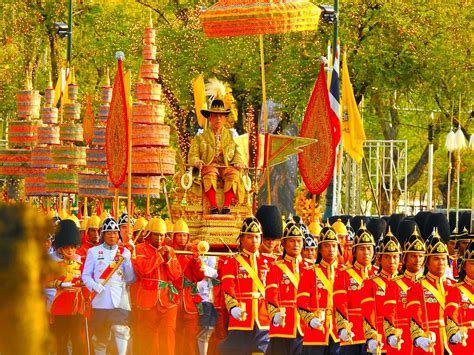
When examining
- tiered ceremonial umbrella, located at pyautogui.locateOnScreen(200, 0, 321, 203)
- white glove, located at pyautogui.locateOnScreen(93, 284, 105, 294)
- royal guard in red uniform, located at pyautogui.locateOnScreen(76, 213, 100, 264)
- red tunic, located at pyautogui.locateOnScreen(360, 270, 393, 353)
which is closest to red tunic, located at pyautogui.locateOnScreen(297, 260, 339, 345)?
red tunic, located at pyautogui.locateOnScreen(360, 270, 393, 353)

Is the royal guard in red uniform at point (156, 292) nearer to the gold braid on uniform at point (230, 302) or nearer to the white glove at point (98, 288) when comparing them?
the white glove at point (98, 288)

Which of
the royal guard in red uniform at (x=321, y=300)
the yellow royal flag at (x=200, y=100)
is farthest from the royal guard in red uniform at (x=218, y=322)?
the yellow royal flag at (x=200, y=100)

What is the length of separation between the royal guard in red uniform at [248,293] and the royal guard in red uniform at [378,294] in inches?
33.7

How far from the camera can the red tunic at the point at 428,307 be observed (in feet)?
32.4

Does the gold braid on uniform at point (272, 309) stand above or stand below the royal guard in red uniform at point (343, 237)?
below

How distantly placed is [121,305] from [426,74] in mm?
17086

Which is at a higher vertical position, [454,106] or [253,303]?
[454,106]

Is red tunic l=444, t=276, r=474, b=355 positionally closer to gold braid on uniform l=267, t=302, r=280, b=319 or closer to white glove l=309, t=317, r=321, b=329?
white glove l=309, t=317, r=321, b=329

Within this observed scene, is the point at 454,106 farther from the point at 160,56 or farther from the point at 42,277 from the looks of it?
the point at 42,277

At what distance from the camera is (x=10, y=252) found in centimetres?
167

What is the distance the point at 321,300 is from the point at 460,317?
1.47 meters

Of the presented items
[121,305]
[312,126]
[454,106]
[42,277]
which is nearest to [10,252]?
[42,277]

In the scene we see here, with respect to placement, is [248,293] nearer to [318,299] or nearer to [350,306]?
[318,299]

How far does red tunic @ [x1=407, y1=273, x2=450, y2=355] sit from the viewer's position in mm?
9875
